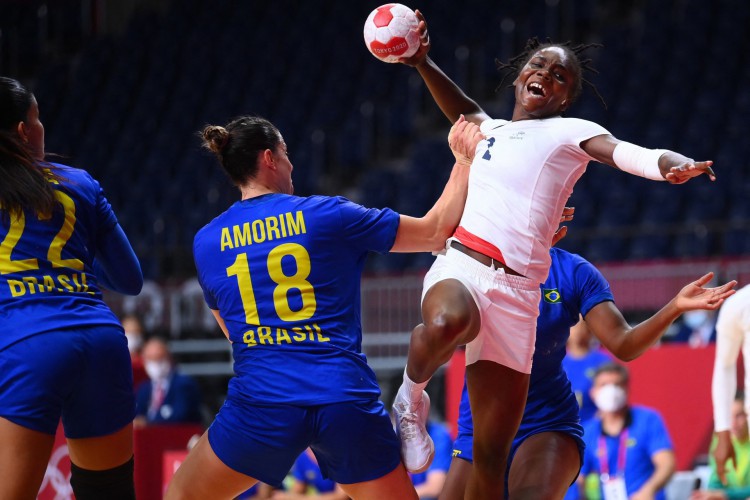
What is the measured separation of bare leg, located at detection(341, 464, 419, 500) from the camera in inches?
165

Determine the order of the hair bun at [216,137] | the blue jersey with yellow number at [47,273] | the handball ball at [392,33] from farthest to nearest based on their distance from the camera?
the handball ball at [392,33] < the hair bun at [216,137] < the blue jersey with yellow number at [47,273]

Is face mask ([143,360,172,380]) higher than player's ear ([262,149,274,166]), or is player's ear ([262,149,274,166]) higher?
player's ear ([262,149,274,166])

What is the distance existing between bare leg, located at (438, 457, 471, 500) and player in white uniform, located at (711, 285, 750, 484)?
134cm

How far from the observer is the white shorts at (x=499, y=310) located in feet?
14.2

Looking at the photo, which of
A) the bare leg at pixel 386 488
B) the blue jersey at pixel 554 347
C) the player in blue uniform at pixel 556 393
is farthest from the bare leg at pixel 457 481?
the bare leg at pixel 386 488

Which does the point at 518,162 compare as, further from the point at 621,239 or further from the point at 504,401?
the point at 621,239

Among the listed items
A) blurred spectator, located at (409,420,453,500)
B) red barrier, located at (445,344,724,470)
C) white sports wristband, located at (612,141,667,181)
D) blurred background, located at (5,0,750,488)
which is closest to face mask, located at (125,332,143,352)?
blurred background, located at (5,0,750,488)

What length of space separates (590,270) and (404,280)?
25.5 ft

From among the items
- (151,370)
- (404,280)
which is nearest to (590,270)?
(151,370)

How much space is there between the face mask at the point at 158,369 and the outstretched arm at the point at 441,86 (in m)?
5.81

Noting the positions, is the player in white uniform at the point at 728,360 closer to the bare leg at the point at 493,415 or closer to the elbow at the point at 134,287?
the bare leg at the point at 493,415

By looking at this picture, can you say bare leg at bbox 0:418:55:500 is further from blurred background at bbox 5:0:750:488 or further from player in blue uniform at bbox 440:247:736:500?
blurred background at bbox 5:0:750:488

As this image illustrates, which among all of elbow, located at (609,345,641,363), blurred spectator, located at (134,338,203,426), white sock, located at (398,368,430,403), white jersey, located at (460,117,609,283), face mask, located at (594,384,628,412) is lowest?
blurred spectator, located at (134,338,203,426)

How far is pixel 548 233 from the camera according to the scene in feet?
14.7
